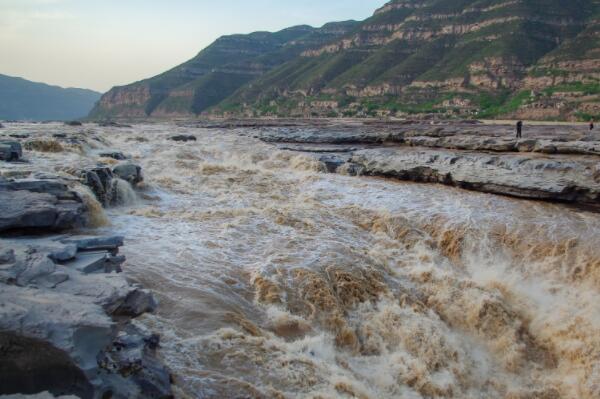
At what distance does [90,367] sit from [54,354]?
31 centimetres

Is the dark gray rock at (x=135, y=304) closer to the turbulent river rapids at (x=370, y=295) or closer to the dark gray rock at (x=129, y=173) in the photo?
the turbulent river rapids at (x=370, y=295)

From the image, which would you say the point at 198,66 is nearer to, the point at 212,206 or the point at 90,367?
the point at 212,206

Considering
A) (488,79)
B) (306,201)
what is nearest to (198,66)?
(488,79)

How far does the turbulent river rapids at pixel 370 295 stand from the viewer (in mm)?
5992

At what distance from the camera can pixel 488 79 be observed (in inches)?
2603

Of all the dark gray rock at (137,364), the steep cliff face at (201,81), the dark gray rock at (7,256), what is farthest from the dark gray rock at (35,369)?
the steep cliff face at (201,81)

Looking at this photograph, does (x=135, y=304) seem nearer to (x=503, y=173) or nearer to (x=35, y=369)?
(x=35, y=369)

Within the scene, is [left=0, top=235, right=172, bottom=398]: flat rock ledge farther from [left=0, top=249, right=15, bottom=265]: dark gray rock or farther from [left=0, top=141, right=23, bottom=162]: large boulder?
[left=0, top=141, right=23, bottom=162]: large boulder

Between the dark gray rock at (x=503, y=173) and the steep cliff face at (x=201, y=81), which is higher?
the steep cliff face at (x=201, y=81)

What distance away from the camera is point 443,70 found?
72500 mm

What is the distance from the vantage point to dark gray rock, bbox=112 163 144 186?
13.5 m

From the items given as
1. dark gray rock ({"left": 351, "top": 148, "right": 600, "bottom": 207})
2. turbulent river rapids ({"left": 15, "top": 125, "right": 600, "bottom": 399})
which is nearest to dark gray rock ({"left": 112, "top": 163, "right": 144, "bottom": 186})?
turbulent river rapids ({"left": 15, "top": 125, "right": 600, "bottom": 399})

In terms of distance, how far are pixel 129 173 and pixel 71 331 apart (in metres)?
10.6

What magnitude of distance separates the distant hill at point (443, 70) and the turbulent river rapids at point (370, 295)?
4049 cm
